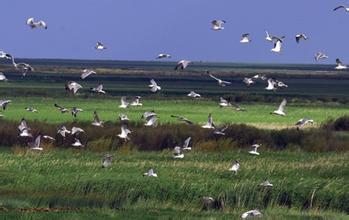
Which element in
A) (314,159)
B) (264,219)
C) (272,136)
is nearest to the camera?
(264,219)

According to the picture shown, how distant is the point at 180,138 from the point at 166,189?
1686cm

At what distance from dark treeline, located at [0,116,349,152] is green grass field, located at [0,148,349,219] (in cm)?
926

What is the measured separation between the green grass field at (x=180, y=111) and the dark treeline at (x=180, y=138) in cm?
723

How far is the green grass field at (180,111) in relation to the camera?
209 ft

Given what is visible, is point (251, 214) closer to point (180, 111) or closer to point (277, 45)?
point (277, 45)

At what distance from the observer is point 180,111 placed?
240 feet

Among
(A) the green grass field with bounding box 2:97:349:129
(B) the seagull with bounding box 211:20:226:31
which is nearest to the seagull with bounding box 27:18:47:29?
(B) the seagull with bounding box 211:20:226:31

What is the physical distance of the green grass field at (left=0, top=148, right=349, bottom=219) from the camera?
105 feet

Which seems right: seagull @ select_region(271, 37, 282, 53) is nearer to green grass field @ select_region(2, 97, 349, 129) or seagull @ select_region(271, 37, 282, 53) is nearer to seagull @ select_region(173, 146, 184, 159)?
seagull @ select_region(173, 146, 184, 159)

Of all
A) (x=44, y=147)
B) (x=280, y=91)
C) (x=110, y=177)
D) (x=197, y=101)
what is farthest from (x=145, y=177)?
(x=280, y=91)

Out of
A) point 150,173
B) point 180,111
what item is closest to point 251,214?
point 150,173

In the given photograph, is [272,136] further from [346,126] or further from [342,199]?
[342,199]

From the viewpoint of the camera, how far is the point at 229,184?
35.4 metres

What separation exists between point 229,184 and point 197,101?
52.8m
